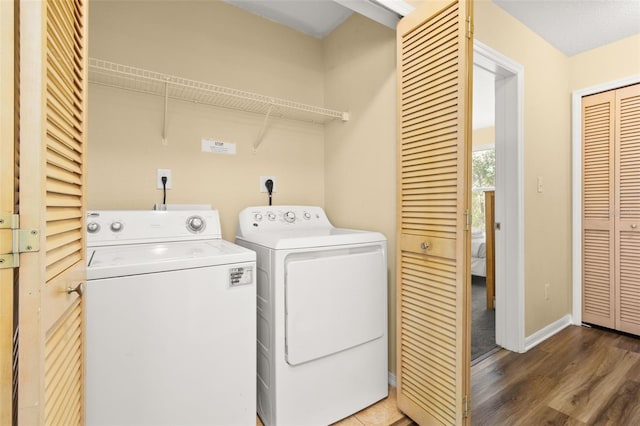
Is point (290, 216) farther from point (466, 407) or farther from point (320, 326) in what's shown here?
point (466, 407)

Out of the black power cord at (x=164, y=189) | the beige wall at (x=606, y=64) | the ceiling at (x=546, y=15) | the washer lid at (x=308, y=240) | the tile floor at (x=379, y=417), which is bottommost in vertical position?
the tile floor at (x=379, y=417)

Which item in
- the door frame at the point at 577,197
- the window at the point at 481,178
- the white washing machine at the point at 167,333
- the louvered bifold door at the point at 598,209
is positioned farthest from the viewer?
the window at the point at 481,178

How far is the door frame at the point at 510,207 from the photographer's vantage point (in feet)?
7.21

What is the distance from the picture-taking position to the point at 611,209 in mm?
2551

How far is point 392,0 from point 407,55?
0.27 metres

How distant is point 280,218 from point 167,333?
100cm

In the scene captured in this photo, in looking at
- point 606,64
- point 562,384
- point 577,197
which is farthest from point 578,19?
point 562,384

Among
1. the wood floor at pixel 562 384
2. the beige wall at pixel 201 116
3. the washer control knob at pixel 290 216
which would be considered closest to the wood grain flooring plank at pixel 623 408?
the wood floor at pixel 562 384

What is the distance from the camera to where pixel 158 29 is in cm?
176

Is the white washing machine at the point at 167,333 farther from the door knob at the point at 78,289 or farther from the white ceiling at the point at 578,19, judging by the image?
the white ceiling at the point at 578,19

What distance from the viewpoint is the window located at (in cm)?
527

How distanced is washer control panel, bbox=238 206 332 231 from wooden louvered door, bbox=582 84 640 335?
243 cm

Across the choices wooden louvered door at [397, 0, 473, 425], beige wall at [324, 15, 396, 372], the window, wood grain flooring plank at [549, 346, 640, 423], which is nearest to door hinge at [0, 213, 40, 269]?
wooden louvered door at [397, 0, 473, 425]

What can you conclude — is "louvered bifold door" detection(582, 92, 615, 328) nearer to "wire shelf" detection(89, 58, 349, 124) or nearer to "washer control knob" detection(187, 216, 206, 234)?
"wire shelf" detection(89, 58, 349, 124)
